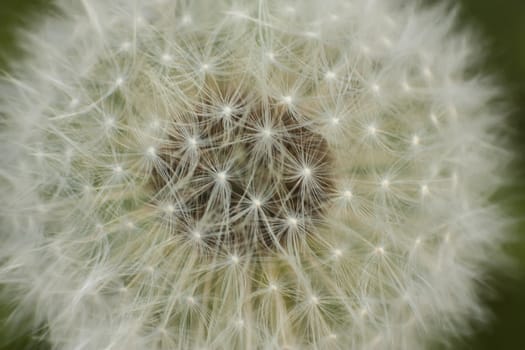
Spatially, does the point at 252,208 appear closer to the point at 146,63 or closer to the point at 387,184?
the point at 387,184

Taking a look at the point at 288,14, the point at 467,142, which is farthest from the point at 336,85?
the point at 467,142

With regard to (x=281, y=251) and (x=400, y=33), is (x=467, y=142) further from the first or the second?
(x=281, y=251)

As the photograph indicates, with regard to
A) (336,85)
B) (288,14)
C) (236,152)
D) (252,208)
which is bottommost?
(252,208)

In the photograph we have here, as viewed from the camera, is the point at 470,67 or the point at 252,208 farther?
the point at 470,67

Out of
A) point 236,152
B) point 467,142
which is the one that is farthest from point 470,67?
point 236,152

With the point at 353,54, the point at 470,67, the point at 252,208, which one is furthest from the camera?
the point at 470,67

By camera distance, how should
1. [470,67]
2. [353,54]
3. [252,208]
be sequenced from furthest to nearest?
1. [470,67]
2. [353,54]
3. [252,208]

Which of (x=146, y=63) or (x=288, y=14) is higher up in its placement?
(x=288, y=14)
